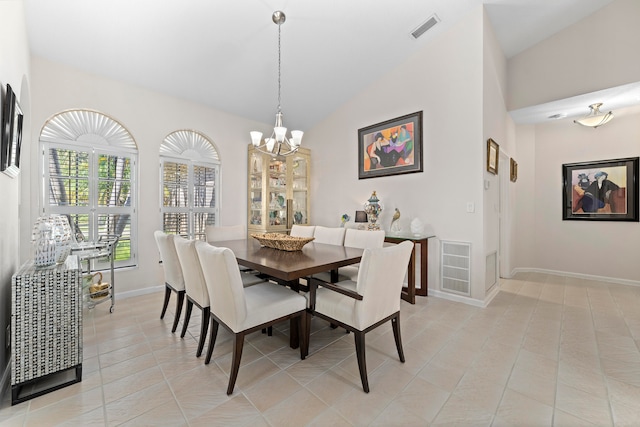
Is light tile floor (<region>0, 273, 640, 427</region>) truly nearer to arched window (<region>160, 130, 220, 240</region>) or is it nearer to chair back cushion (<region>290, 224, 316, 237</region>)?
chair back cushion (<region>290, 224, 316, 237</region>)

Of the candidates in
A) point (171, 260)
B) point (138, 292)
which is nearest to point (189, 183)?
point (138, 292)

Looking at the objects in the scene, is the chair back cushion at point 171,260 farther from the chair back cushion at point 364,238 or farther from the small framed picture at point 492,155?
the small framed picture at point 492,155

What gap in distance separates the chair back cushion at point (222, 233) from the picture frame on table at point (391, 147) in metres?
2.05

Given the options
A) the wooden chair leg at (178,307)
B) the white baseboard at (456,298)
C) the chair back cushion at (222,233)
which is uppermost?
the chair back cushion at (222,233)

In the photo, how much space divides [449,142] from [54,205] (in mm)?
4576

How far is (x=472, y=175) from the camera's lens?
10.1 ft

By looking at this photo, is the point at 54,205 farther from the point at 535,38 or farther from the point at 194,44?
the point at 535,38

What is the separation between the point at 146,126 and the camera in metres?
3.35

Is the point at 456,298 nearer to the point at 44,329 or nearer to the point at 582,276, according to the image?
the point at 582,276

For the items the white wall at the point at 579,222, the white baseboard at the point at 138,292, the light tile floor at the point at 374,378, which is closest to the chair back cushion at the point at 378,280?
the light tile floor at the point at 374,378

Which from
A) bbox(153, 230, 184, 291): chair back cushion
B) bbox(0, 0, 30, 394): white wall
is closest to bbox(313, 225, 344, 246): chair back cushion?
bbox(153, 230, 184, 291): chair back cushion

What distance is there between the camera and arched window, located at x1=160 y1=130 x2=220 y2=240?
3.58 meters

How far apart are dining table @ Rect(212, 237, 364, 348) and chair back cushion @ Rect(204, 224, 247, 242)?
81 centimetres

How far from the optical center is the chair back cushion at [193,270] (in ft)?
6.34
